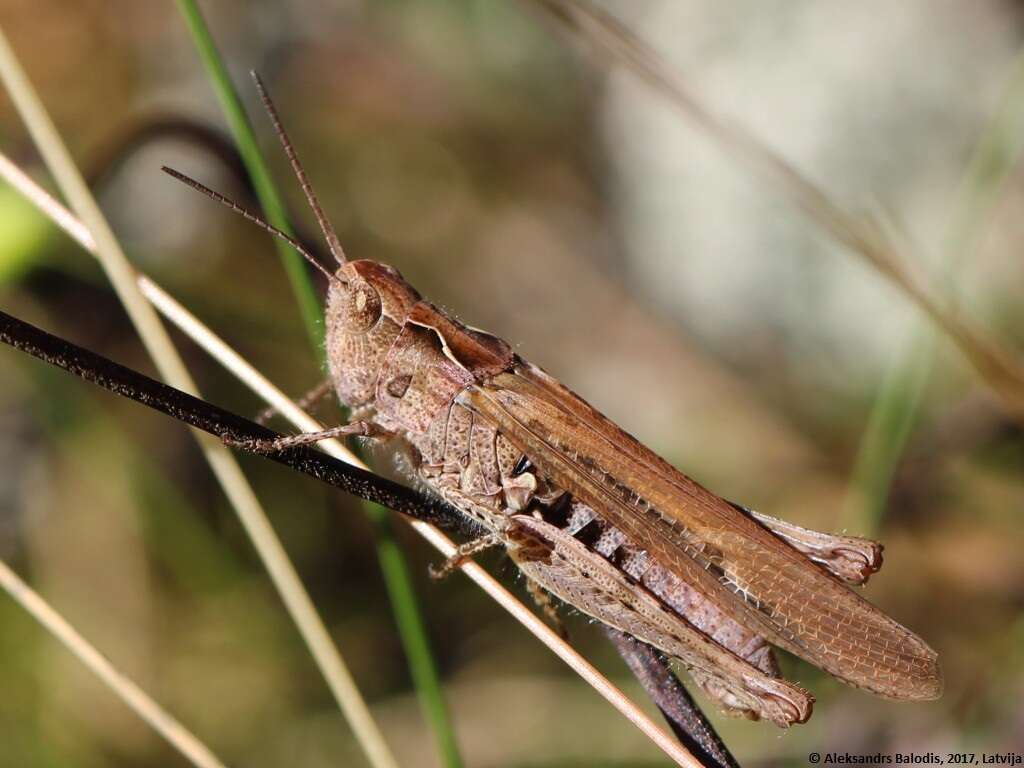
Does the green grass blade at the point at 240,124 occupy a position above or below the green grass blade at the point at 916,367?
below

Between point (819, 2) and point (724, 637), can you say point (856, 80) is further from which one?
point (724, 637)

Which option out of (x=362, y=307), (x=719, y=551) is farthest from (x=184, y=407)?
(x=719, y=551)

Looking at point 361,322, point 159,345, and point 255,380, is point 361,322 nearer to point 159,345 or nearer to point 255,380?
point 255,380

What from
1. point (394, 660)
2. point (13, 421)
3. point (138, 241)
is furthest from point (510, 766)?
point (138, 241)

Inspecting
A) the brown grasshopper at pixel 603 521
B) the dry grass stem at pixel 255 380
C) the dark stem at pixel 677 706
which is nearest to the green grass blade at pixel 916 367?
the brown grasshopper at pixel 603 521

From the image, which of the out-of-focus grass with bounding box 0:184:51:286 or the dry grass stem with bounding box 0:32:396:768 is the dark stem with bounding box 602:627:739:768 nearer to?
the dry grass stem with bounding box 0:32:396:768

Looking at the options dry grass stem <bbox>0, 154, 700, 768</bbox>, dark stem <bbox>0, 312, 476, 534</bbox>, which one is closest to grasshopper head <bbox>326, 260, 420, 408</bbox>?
dry grass stem <bbox>0, 154, 700, 768</bbox>

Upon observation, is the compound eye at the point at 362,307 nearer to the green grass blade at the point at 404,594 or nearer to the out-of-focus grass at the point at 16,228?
the green grass blade at the point at 404,594
